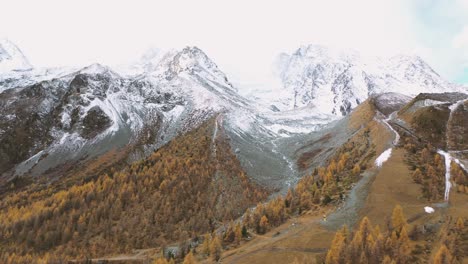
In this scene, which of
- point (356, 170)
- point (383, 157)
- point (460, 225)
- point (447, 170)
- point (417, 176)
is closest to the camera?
point (460, 225)

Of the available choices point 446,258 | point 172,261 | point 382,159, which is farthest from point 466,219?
point 172,261

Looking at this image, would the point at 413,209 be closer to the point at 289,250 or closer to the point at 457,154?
the point at 289,250

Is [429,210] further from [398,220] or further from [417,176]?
[417,176]

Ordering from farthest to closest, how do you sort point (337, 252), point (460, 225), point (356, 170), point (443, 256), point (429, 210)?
point (356, 170) < point (429, 210) < point (460, 225) < point (337, 252) < point (443, 256)

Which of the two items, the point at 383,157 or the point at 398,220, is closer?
the point at 398,220

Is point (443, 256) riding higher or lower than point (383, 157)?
higher

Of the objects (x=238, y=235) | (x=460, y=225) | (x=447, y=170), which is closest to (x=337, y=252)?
(x=460, y=225)

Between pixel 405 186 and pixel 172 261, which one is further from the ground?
pixel 172 261

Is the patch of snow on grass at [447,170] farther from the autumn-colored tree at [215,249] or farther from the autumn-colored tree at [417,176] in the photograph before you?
the autumn-colored tree at [215,249]
